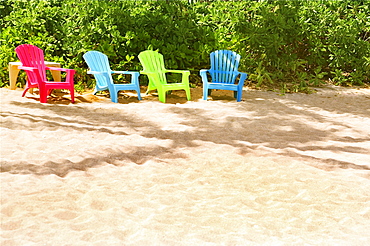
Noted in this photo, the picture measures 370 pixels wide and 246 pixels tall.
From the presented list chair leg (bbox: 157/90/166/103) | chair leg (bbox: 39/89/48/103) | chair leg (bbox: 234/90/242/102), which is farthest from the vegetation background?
chair leg (bbox: 234/90/242/102)

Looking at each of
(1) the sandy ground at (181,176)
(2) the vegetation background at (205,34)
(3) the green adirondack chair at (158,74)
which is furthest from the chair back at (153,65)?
(1) the sandy ground at (181,176)

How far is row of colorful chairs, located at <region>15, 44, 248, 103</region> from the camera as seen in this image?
266 inches

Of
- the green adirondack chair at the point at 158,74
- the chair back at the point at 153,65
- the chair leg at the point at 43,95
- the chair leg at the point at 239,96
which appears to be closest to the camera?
the chair leg at the point at 43,95

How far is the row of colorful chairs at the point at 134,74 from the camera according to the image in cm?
677

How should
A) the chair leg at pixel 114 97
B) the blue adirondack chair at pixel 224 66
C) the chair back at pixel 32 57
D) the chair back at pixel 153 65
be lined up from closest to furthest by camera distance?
1. the chair back at pixel 32 57
2. the chair leg at pixel 114 97
3. the chair back at pixel 153 65
4. the blue adirondack chair at pixel 224 66

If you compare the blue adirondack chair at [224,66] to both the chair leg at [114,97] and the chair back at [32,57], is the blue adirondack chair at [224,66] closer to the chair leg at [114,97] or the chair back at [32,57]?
the chair leg at [114,97]

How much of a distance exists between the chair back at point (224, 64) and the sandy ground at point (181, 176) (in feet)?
4.39

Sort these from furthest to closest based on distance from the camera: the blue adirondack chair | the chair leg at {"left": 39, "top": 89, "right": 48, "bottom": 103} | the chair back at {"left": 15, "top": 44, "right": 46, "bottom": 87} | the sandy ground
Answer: the blue adirondack chair → the chair back at {"left": 15, "top": 44, "right": 46, "bottom": 87} → the chair leg at {"left": 39, "top": 89, "right": 48, "bottom": 103} → the sandy ground

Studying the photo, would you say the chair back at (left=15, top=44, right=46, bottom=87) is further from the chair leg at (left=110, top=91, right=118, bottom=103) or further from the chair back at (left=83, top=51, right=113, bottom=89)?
the chair leg at (left=110, top=91, right=118, bottom=103)

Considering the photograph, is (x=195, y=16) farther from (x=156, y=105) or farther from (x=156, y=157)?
(x=156, y=157)

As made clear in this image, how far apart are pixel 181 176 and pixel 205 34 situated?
5.27m

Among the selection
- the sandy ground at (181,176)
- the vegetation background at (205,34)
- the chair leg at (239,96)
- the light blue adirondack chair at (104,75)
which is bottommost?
the sandy ground at (181,176)

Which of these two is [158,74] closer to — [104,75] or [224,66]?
[104,75]

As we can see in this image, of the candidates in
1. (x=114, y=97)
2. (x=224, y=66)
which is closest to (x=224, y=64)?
(x=224, y=66)
